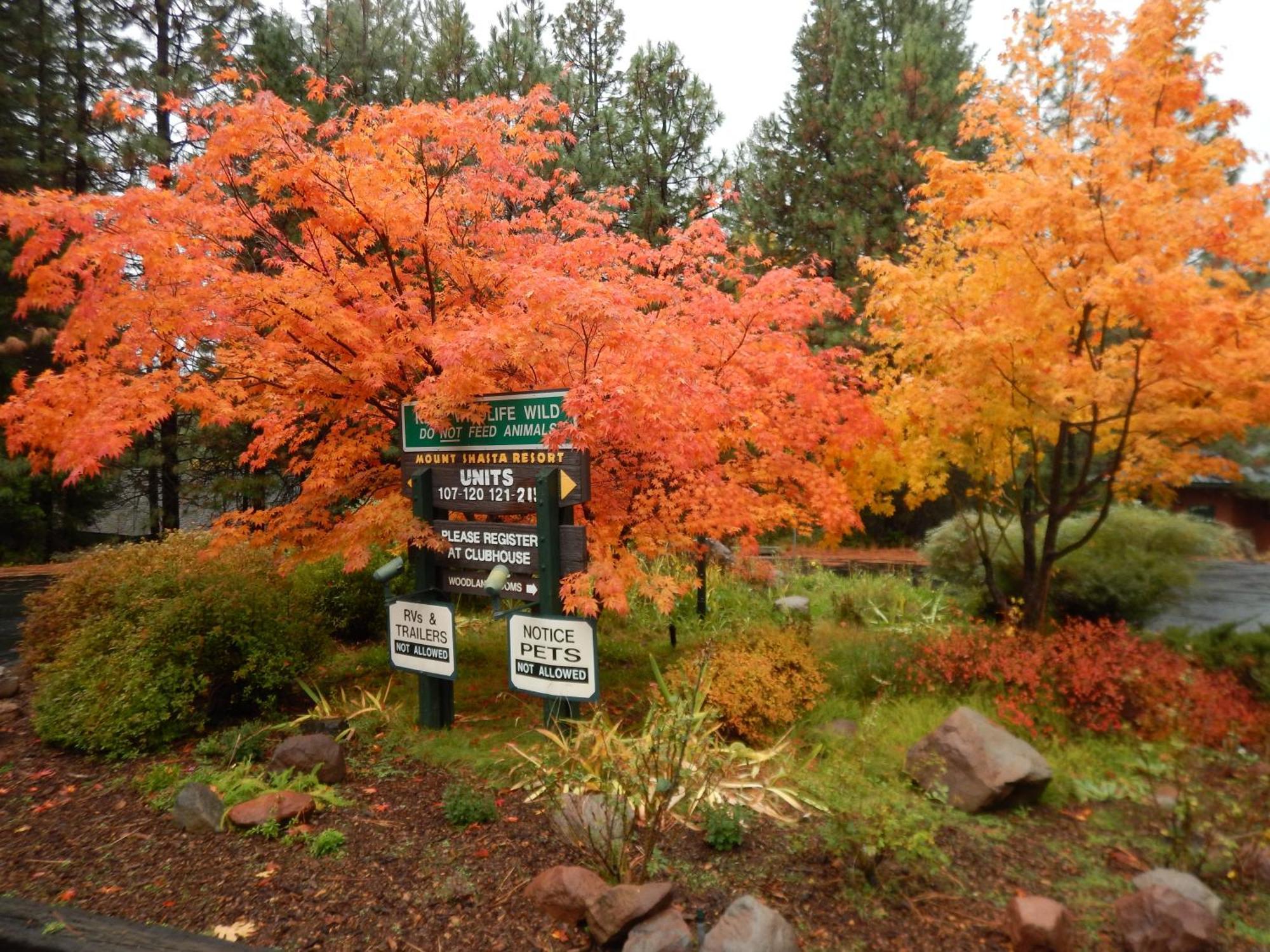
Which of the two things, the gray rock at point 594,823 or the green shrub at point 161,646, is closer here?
the gray rock at point 594,823

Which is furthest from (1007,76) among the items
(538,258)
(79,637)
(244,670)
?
(79,637)

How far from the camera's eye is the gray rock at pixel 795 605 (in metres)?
9.69

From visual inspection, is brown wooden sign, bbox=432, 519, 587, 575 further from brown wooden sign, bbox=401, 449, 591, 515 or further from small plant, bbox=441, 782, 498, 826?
small plant, bbox=441, 782, 498, 826

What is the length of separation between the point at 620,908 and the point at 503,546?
2.86 meters

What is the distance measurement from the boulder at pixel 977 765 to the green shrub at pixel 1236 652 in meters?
2.66

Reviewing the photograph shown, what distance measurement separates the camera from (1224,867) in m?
3.75

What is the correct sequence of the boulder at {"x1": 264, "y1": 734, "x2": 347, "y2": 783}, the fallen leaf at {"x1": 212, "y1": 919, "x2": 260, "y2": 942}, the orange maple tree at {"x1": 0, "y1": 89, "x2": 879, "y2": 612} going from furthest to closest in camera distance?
the orange maple tree at {"x1": 0, "y1": 89, "x2": 879, "y2": 612} → the boulder at {"x1": 264, "y1": 734, "x2": 347, "y2": 783} → the fallen leaf at {"x1": 212, "y1": 919, "x2": 260, "y2": 942}

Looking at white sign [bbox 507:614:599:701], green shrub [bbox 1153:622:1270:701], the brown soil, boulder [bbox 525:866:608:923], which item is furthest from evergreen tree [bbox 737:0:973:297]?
boulder [bbox 525:866:608:923]

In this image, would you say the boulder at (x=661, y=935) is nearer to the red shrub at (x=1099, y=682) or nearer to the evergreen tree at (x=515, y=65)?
the red shrub at (x=1099, y=682)

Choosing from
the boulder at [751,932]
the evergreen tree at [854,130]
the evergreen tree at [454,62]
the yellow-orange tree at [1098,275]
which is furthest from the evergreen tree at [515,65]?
the boulder at [751,932]

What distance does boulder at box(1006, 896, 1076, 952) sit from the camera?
3.11m

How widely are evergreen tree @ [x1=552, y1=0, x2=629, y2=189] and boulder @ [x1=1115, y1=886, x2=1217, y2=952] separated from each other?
575 inches

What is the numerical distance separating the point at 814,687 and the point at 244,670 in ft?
14.3

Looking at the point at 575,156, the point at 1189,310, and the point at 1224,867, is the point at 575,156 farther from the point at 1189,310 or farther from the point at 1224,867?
the point at 1224,867
